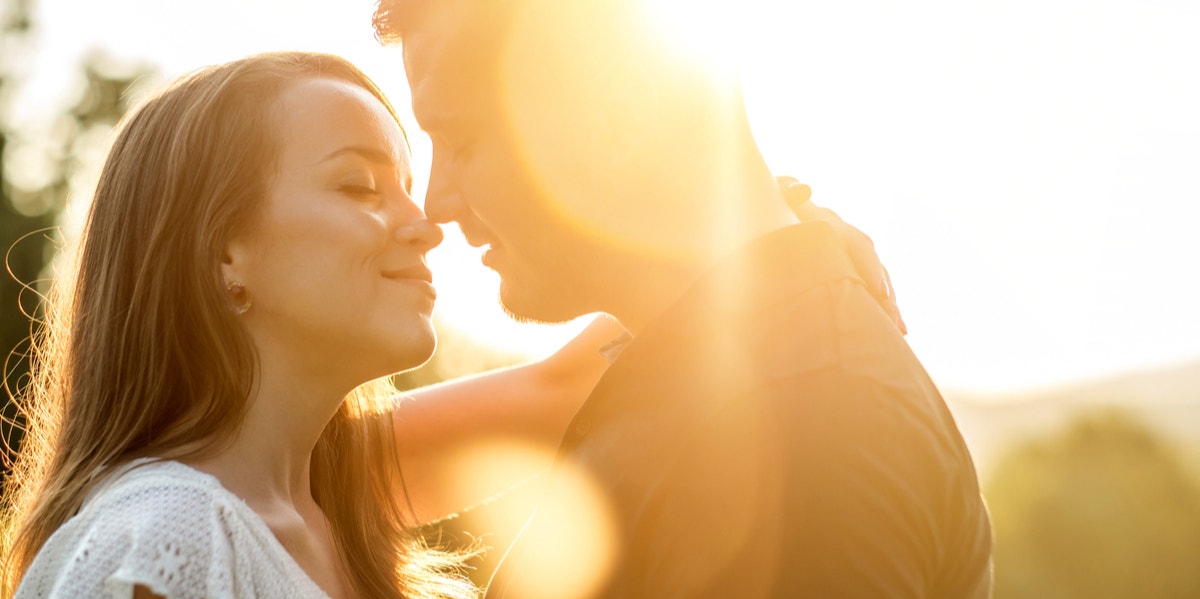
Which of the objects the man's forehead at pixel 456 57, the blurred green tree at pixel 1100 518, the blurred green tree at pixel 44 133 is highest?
the man's forehead at pixel 456 57

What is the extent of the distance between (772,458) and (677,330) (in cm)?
53

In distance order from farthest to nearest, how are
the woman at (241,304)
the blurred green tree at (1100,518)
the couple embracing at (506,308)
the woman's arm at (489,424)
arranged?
the blurred green tree at (1100,518)
the woman's arm at (489,424)
the woman at (241,304)
the couple embracing at (506,308)

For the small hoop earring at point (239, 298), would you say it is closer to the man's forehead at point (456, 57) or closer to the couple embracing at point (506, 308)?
the couple embracing at point (506, 308)

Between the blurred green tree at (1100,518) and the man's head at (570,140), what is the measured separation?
17771mm

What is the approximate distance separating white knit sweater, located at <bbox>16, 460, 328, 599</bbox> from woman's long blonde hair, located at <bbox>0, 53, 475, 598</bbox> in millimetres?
172

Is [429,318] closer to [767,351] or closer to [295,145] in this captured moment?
[295,145]

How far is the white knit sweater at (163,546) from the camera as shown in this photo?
2.74 m

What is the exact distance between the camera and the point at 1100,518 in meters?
19.8

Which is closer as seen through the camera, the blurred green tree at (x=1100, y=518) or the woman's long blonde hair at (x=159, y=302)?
the woman's long blonde hair at (x=159, y=302)

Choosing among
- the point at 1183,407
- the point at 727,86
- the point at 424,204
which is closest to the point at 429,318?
the point at 424,204

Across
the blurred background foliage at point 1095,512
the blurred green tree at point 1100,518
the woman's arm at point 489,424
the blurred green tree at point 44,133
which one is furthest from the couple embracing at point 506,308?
the blurred green tree at point 44,133

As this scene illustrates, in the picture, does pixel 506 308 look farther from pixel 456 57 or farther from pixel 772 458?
pixel 772 458

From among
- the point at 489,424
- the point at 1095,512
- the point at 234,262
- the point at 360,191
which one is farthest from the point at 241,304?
the point at 1095,512

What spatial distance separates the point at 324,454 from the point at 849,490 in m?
2.10
